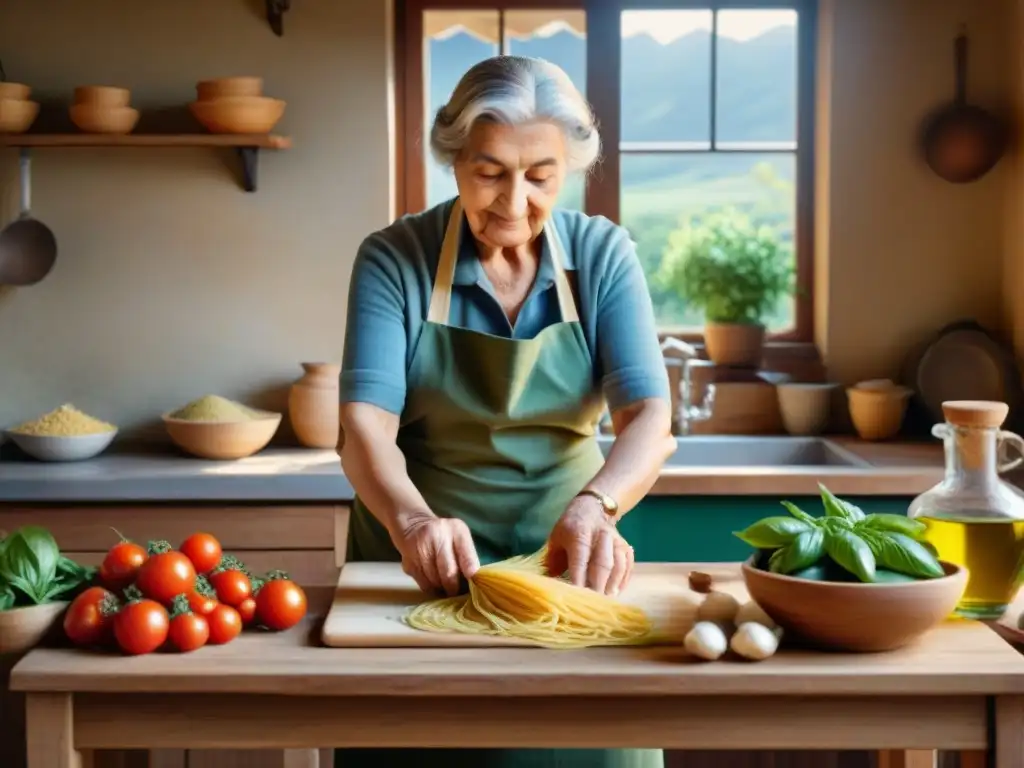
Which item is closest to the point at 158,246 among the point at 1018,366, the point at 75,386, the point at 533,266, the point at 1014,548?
the point at 75,386

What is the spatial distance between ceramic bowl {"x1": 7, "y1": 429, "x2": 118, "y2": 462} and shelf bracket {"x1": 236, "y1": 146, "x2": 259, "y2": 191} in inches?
29.9

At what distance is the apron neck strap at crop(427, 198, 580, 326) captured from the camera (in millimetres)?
2043

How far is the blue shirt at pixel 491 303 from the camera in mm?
1965

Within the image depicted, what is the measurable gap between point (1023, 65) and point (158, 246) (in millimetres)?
2340

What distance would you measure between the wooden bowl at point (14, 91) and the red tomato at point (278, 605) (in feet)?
7.34

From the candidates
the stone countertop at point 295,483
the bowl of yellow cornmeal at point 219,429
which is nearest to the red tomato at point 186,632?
the stone countertop at point 295,483

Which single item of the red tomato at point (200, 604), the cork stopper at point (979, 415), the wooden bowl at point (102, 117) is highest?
the wooden bowl at point (102, 117)

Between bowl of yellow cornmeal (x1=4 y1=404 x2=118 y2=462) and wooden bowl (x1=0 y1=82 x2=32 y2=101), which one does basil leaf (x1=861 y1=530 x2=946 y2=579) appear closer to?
bowl of yellow cornmeal (x1=4 y1=404 x2=118 y2=462)

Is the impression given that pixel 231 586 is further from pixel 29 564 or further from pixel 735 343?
pixel 735 343

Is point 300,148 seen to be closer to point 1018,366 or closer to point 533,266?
point 533,266

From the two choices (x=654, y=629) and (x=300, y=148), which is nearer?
(x=654, y=629)

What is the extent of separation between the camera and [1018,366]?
11.4 feet

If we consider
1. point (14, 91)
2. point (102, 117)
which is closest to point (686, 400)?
point (102, 117)

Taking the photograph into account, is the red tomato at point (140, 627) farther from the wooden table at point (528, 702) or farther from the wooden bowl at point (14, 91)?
the wooden bowl at point (14, 91)
